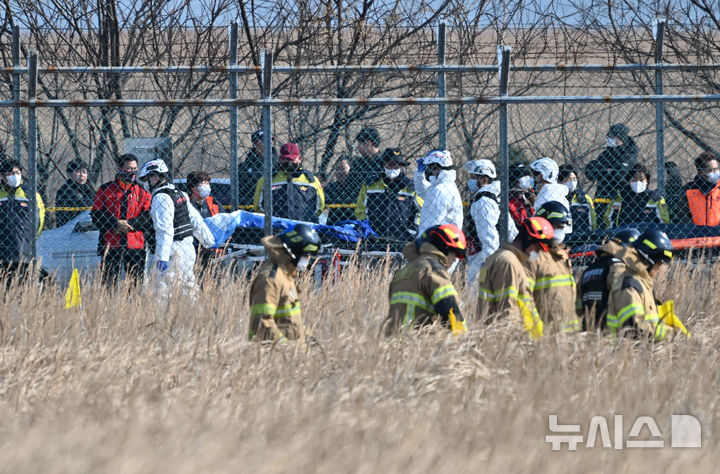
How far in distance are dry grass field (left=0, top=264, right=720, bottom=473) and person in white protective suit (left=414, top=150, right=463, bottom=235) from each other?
2.23m

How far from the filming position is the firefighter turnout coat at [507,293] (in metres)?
7.39

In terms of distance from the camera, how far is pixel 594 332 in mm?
7297

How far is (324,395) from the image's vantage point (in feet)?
20.0

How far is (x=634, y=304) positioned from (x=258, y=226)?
476 centimetres

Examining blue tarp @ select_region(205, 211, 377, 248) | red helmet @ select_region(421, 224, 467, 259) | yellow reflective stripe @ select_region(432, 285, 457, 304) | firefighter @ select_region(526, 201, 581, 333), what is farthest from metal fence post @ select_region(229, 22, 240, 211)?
yellow reflective stripe @ select_region(432, 285, 457, 304)

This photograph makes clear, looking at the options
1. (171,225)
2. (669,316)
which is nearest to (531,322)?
(669,316)

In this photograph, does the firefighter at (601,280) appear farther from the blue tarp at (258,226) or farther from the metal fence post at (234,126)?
the metal fence post at (234,126)

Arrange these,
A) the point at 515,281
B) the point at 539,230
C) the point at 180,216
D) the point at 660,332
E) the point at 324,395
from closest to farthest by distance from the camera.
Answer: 1. the point at 324,395
2. the point at 660,332
3. the point at 515,281
4. the point at 539,230
5. the point at 180,216

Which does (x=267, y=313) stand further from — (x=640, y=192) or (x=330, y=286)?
(x=640, y=192)

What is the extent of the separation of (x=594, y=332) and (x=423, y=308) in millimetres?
1125

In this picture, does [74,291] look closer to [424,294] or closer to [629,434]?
[424,294]

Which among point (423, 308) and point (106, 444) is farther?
point (423, 308)

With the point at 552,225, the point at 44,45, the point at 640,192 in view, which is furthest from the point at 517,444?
the point at 44,45

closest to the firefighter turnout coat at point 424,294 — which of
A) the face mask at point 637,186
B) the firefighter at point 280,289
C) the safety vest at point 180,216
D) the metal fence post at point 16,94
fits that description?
the firefighter at point 280,289
